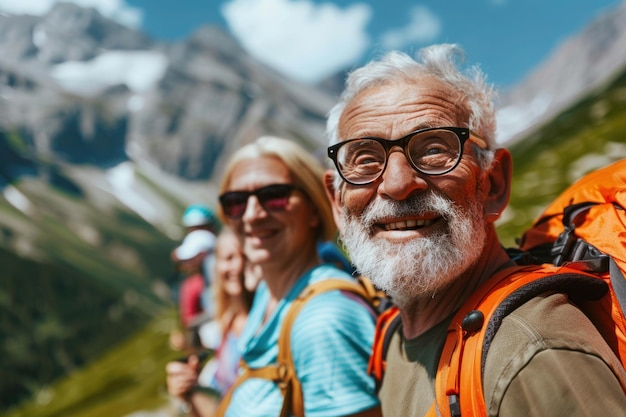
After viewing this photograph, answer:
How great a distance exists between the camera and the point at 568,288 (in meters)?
2.97

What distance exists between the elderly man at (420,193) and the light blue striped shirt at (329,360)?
274mm

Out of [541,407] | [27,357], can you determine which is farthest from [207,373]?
[27,357]

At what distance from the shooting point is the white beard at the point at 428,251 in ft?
11.3

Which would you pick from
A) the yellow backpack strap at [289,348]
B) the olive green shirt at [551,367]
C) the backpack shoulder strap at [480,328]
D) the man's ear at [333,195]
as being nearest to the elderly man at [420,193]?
the backpack shoulder strap at [480,328]

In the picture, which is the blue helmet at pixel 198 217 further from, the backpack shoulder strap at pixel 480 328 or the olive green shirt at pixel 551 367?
the olive green shirt at pixel 551 367

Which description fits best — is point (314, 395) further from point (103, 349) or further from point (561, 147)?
point (103, 349)

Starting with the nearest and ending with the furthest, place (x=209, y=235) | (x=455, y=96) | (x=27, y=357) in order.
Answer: (x=455, y=96), (x=209, y=235), (x=27, y=357)

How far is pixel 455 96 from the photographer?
371 centimetres

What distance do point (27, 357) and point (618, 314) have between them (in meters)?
150

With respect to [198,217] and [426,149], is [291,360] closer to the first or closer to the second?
[426,149]

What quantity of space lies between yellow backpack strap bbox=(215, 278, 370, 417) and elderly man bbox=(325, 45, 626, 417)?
745mm

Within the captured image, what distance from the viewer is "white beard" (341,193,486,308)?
3.44 metres

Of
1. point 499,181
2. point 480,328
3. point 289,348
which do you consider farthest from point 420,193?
point 289,348

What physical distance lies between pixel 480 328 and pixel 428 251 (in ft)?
2.23
